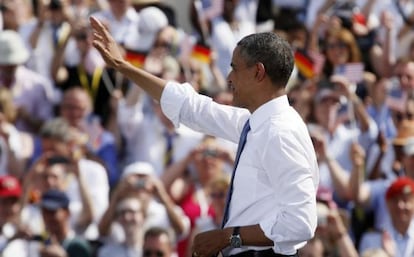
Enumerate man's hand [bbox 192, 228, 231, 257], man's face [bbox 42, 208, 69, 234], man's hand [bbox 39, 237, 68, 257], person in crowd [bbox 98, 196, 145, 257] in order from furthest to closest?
person in crowd [bbox 98, 196, 145, 257], man's face [bbox 42, 208, 69, 234], man's hand [bbox 39, 237, 68, 257], man's hand [bbox 192, 228, 231, 257]

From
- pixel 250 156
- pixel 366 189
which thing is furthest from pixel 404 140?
pixel 250 156

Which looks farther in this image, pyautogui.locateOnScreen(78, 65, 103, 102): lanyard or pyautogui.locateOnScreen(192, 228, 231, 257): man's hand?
pyautogui.locateOnScreen(78, 65, 103, 102): lanyard

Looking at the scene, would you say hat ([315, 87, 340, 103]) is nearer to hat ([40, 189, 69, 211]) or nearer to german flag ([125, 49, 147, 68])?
german flag ([125, 49, 147, 68])

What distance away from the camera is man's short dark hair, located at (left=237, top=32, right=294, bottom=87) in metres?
5.13

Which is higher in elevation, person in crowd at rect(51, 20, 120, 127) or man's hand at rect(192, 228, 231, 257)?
man's hand at rect(192, 228, 231, 257)

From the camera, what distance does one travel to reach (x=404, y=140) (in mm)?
10180

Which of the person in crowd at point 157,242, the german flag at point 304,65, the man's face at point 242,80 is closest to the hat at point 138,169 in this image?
the person in crowd at point 157,242

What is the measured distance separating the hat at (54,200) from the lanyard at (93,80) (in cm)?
172

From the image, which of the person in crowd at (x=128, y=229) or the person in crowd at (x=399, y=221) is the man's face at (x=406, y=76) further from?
the person in crowd at (x=128, y=229)

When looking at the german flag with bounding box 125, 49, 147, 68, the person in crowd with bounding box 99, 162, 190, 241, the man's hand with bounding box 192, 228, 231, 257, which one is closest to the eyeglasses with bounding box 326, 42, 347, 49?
the german flag with bounding box 125, 49, 147, 68

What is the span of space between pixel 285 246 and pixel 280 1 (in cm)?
797

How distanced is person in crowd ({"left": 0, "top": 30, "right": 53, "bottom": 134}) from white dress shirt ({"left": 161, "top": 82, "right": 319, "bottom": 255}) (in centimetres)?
490

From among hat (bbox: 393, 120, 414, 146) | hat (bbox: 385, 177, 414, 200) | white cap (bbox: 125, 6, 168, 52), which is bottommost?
hat (bbox: 393, 120, 414, 146)

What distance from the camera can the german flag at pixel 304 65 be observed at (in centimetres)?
1137
